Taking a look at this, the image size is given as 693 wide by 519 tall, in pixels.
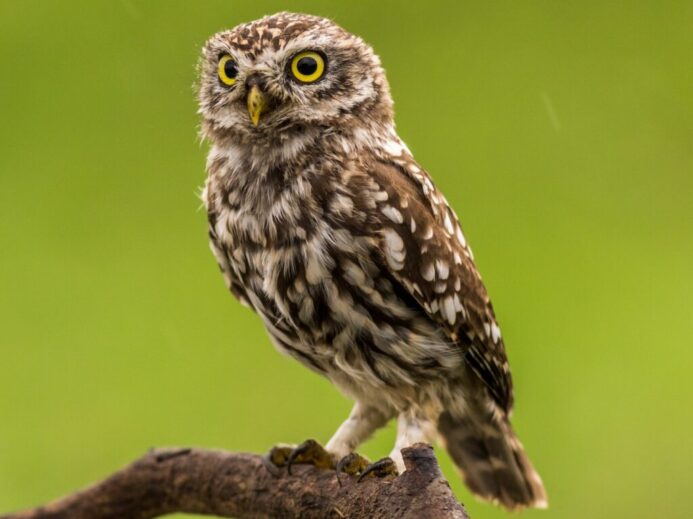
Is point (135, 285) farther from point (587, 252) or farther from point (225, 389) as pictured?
point (587, 252)

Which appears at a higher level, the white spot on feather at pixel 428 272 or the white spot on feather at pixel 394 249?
the white spot on feather at pixel 394 249

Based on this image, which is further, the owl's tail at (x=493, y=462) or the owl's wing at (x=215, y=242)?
the owl's tail at (x=493, y=462)

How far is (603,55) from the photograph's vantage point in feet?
26.0

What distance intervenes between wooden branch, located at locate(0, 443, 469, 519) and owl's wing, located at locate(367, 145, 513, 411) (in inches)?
23.6

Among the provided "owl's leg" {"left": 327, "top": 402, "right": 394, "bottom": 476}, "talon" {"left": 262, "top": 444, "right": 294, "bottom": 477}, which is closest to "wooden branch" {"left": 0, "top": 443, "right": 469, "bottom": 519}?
"talon" {"left": 262, "top": 444, "right": 294, "bottom": 477}

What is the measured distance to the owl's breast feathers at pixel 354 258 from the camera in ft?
12.0

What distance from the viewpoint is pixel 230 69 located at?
148 inches

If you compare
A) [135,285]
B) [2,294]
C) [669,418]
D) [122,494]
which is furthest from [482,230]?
[122,494]

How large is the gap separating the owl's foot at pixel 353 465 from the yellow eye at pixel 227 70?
106 centimetres

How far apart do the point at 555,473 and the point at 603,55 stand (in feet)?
9.57

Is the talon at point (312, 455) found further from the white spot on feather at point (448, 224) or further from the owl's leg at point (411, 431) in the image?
the white spot on feather at point (448, 224)

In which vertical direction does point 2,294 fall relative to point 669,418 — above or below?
above

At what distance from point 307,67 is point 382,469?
1.09 m

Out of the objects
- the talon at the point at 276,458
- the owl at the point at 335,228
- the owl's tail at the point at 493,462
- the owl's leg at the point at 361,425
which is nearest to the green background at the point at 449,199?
the owl's tail at the point at 493,462
